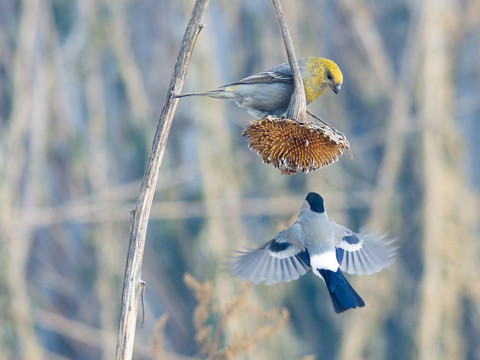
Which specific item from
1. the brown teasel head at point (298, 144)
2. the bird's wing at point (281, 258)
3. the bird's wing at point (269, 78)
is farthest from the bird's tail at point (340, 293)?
the bird's wing at point (269, 78)

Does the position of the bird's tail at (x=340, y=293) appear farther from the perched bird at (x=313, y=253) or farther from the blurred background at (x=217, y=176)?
the blurred background at (x=217, y=176)

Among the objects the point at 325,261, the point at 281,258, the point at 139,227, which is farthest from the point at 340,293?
the point at 139,227

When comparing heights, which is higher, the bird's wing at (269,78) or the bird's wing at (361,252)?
the bird's wing at (269,78)

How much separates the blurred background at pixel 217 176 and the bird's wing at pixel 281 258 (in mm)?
1455

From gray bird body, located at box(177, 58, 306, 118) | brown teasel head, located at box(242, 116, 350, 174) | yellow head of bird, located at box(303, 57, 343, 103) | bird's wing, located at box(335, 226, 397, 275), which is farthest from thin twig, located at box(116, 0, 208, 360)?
bird's wing, located at box(335, 226, 397, 275)

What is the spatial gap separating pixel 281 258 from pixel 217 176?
2045 millimetres

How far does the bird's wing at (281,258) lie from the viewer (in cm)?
253

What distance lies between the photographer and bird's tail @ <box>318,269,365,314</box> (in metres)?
2.22

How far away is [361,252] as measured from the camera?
2674 millimetres

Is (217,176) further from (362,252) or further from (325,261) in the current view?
(325,261)

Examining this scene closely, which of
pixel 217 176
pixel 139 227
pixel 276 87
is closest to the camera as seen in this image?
pixel 139 227

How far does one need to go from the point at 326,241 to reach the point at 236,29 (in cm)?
391

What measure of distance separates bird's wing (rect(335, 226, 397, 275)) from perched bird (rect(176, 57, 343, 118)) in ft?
2.04

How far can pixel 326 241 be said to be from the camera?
8.20ft
